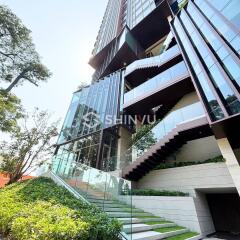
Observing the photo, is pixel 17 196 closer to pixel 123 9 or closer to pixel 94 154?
pixel 94 154

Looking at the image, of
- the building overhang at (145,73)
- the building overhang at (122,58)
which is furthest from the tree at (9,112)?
the building overhang at (122,58)

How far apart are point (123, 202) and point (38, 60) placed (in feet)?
54.7

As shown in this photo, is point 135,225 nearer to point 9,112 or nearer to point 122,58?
point 9,112

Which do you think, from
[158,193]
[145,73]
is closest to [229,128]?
[158,193]

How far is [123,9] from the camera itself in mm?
40625

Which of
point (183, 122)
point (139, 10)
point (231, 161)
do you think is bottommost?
point (231, 161)

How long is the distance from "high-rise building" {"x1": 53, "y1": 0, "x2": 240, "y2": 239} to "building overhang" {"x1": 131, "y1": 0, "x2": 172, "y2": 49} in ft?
4.38

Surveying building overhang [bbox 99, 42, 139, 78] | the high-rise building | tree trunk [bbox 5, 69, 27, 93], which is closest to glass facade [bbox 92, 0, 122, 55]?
building overhang [bbox 99, 42, 139, 78]

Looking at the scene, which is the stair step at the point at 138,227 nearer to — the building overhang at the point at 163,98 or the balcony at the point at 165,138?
the balcony at the point at 165,138

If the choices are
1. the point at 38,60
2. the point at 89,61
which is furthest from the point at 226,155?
the point at 89,61

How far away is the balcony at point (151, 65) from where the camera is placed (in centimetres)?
1837

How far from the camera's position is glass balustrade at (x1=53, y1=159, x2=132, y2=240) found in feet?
27.4

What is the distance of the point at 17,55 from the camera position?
1789cm

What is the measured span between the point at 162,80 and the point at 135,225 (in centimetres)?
1237
